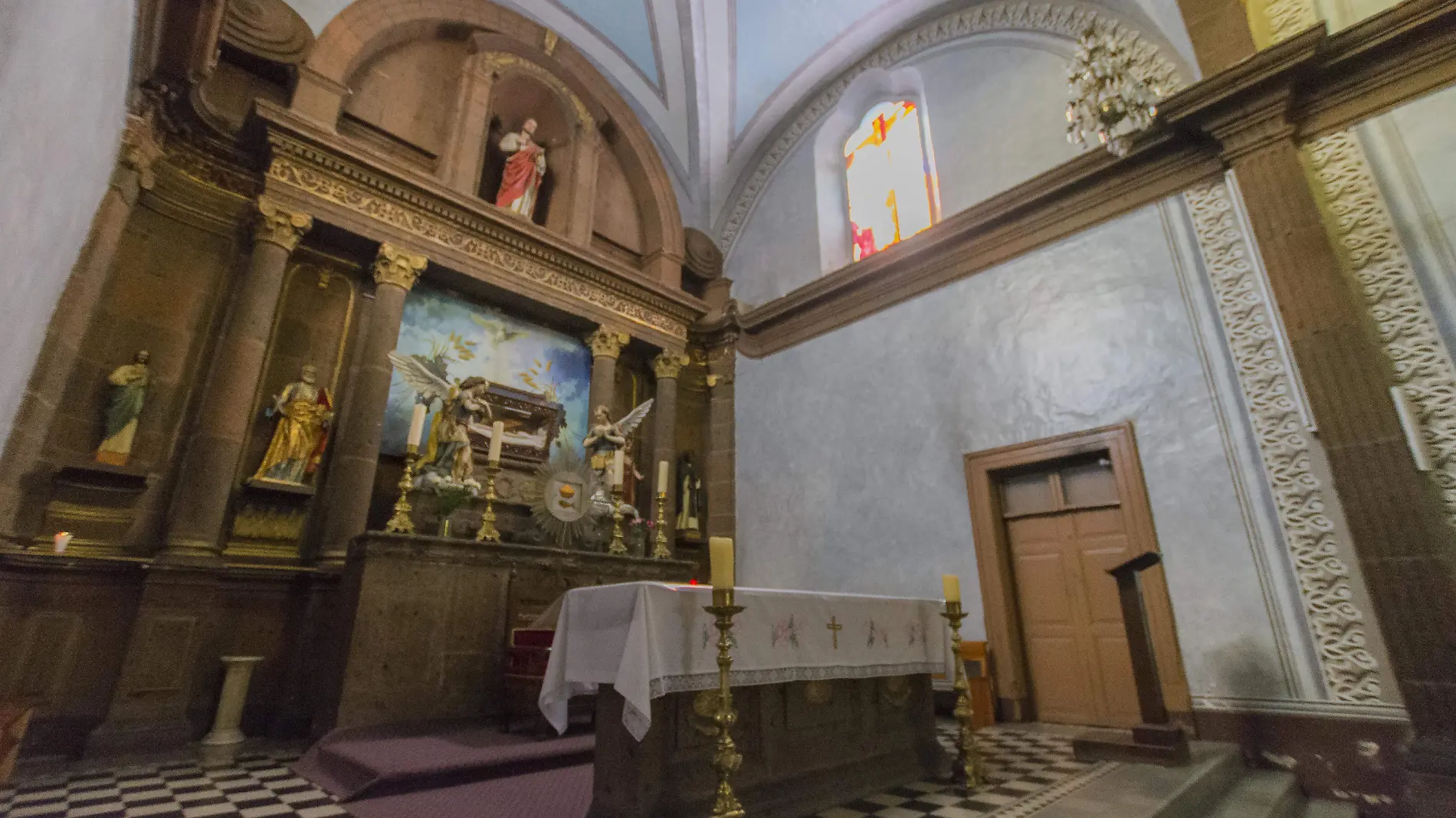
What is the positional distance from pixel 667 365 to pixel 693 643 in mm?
6751

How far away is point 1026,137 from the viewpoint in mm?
7270

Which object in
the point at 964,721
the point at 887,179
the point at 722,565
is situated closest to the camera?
the point at 722,565

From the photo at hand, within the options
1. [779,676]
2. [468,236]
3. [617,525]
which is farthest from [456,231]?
[779,676]

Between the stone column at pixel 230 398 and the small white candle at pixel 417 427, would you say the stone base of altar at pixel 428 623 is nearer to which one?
the small white candle at pixel 417 427

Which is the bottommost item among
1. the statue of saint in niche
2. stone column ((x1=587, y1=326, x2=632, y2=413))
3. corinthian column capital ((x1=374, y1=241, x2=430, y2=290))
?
stone column ((x1=587, y1=326, x2=632, y2=413))

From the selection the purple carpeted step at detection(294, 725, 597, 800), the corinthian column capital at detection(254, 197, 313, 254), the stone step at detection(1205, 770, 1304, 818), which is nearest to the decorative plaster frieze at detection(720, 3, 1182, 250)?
the stone step at detection(1205, 770, 1304, 818)

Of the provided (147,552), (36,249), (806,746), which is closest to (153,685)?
(147,552)

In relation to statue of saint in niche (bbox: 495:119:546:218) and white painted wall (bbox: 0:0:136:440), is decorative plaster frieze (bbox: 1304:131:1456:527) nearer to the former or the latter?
white painted wall (bbox: 0:0:136:440)

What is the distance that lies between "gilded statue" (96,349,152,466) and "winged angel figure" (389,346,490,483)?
75.1 inches

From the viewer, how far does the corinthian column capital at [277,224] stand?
6.12m

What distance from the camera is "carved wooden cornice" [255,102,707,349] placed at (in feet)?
20.9

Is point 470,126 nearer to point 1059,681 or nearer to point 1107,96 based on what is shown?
point 1107,96

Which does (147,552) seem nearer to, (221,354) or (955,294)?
(221,354)

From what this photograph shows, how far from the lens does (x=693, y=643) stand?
2.83 m
